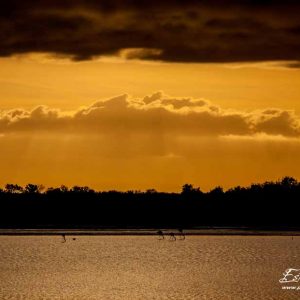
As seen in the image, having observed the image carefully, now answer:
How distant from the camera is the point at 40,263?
143 metres

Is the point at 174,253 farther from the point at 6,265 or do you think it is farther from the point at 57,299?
the point at 57,299

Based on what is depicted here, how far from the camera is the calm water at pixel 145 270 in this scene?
96.5 meters

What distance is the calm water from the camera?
96.5 m

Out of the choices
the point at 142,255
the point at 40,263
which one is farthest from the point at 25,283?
the point at 142,255
